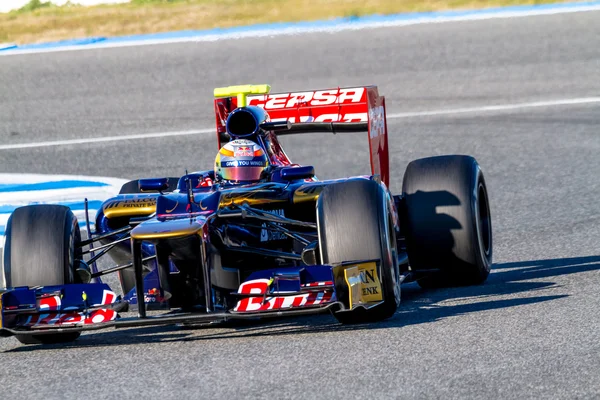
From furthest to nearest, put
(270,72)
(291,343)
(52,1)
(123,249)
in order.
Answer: (52,1) < (270,72) < (123,249) < (291,343)

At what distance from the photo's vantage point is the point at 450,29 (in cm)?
1931

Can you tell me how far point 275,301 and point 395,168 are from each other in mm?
8173

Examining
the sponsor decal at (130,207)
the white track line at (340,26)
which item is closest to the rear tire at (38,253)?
the sponsor decal at (130,207)

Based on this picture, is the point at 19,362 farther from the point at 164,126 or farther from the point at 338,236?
the point at 164,126

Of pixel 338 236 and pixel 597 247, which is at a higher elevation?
pixel 338 236

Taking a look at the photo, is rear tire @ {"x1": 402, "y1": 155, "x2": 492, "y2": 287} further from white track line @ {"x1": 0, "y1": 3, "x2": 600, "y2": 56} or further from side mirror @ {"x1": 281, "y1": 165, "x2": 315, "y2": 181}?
white track line @ {"x1": 0, "y1": 3, "x2": 600, "y2": 56}

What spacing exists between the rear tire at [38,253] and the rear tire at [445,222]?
96.0 inches

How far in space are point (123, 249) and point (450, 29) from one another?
12466 millimetres

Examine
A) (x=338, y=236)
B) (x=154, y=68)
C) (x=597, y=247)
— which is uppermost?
(x=154, y=68)

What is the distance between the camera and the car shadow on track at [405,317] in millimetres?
6773

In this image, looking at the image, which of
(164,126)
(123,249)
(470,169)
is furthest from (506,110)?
(123,249)

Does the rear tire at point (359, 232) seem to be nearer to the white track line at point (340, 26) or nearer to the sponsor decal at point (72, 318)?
the sponsor decal at point (72, 318)

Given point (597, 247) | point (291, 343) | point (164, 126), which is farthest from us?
point (164, 126)

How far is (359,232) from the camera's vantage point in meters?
6.52
